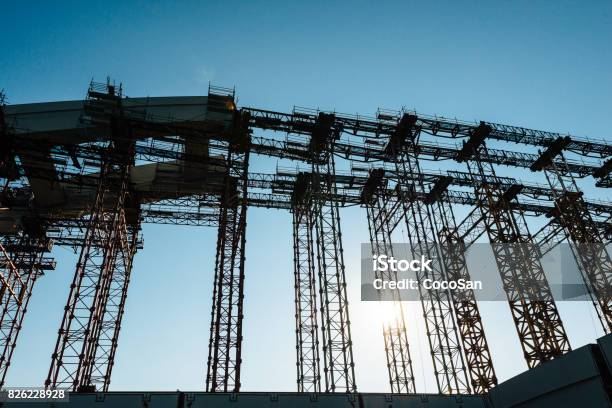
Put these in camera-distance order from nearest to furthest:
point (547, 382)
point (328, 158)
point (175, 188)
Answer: point (547, 382), point (328, 158), point (175, 188)

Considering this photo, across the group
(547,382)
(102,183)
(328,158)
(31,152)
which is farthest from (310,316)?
(31,152)

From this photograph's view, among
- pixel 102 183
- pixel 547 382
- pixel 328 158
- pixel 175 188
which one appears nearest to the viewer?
pixel 547 382

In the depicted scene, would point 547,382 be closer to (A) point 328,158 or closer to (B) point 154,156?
(A) point 328,158

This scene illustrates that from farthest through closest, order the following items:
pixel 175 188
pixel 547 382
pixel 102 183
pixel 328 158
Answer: pixel 175 188 → pixel 328 158 → pixel 102 183 → pixel 547 382

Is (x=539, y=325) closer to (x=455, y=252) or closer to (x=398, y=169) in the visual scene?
(x=455, y=252)

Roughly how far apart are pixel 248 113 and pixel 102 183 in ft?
30.6

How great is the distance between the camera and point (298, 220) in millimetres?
34531

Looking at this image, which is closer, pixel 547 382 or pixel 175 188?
pixel 547 382

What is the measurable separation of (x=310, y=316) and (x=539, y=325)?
13672 millimetres

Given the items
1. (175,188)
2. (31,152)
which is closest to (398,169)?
(175,188)

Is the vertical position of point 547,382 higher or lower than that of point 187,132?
lower

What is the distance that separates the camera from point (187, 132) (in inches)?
1136

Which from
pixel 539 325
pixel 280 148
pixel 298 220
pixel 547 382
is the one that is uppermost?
pixel 280 148

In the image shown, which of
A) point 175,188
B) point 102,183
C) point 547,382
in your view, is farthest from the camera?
point 175,188
